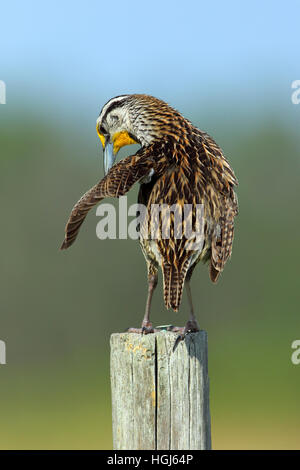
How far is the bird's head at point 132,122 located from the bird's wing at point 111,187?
63 centimetres

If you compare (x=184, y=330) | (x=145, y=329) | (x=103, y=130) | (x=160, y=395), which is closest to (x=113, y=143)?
(x=103, y=130)

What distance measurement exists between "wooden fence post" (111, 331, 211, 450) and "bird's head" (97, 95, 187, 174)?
170 cm

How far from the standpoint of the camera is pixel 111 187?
5098 mm

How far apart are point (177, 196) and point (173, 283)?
0.54 metres

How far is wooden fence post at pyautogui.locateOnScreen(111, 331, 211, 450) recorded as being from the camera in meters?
4.84

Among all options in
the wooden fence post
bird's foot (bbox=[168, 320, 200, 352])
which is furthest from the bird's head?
the wooden fence post

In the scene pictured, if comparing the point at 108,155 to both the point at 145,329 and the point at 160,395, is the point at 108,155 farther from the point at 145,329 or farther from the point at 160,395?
the point at 160,395

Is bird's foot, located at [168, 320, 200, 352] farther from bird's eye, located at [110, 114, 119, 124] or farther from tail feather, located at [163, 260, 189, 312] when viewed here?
bird's eye, located at [110, 114, 119, 124]

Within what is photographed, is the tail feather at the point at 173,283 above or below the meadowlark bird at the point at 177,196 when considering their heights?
below

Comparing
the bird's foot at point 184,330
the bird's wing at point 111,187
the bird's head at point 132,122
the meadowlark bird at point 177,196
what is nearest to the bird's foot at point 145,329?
the meadowlark bird at point 177,196

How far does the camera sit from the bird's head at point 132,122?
6.05 m

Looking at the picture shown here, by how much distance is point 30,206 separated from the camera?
13.7 meters

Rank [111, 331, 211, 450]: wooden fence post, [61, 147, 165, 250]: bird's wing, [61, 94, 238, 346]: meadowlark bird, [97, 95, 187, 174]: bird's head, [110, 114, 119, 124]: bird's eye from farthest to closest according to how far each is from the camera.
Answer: [110, 114, 119, 124]: bird's eye, [97, 95, 187, 174]: bird's head, [61, 94, 238, 346]: meadowlark bird, [61, 147, 165, 250]: bird's wing, [111, 331, 211, 450]: wooden fence post

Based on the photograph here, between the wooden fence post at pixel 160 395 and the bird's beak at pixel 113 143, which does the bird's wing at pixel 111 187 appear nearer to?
the wooden fence post at pixel 160 395
